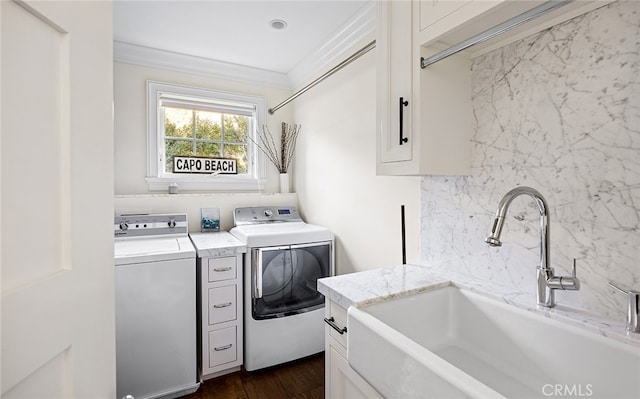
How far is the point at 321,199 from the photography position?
2.67 meters

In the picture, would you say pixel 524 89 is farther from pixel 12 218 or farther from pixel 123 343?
pixel 123 343

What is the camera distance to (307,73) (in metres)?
2.80

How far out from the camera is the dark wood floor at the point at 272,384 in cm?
191

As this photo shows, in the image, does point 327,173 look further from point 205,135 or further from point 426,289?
point 426,289

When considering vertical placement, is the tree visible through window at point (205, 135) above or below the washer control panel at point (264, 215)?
above

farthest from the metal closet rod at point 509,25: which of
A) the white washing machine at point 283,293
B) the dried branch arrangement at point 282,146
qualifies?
the dried branch arrangement at point 282,146

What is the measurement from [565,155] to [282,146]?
2.45 meters

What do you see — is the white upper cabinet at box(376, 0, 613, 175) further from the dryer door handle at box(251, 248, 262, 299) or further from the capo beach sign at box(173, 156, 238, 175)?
the capo beach sign at box(173, 156, 238, 175)

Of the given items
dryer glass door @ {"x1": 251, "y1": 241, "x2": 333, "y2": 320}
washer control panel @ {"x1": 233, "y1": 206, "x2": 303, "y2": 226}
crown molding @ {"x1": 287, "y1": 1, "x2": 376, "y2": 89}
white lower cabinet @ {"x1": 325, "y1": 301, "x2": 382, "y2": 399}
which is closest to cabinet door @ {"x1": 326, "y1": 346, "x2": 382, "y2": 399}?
white lower cabinet @ {"x1": 325, "y1": 301, "x2": 382, "y2": 399}

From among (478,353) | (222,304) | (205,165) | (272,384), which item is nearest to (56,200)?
(478,353)

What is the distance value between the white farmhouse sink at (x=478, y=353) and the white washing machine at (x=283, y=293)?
3.77 feet

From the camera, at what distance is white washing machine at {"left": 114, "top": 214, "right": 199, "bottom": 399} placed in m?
1.74

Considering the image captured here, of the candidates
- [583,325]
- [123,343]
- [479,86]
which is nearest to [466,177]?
[479,86]

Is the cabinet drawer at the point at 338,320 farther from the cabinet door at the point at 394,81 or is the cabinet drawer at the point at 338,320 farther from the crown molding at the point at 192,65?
the crown molding at the point at 192,65
